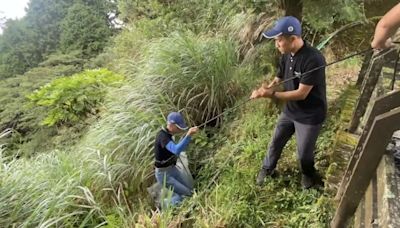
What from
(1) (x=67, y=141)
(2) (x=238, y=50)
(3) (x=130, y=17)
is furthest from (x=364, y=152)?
(3) (x=130, y=17)

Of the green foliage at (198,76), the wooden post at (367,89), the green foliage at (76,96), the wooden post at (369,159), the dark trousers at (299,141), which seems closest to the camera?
the wooden post at (369,159)

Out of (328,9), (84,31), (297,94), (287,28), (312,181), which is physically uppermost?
(84,31)

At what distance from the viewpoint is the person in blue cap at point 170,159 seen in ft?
11.2

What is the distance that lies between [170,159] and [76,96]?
11.7 feet

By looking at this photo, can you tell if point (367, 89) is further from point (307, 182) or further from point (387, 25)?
point (387, 25)

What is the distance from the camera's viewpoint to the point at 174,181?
3506mm

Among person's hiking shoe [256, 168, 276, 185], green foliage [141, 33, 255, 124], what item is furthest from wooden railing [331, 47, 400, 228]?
green foliage [141, 33, 255, 124]

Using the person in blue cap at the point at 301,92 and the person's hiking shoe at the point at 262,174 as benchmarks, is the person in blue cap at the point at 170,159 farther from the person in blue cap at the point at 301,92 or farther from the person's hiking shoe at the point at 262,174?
the person in blue cap at the point at 301,92

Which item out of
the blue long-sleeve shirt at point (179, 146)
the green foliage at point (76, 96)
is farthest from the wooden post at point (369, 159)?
the green foliage at point (76, 96)

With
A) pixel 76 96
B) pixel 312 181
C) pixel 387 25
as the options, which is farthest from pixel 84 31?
pixel 387 25

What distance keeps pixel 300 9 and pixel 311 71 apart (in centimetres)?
139

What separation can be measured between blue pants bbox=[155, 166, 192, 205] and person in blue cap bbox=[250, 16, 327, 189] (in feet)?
3.72

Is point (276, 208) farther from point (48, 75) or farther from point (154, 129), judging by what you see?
point (48, 75)

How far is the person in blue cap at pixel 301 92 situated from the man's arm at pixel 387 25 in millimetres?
1024
